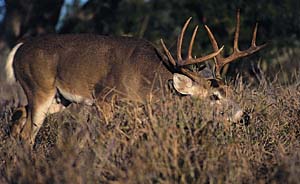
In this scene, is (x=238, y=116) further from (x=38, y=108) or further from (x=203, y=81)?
(x=38, y=108)

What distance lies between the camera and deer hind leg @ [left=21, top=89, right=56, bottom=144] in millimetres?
7965

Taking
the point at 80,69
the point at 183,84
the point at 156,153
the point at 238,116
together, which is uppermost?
the point at 156,153

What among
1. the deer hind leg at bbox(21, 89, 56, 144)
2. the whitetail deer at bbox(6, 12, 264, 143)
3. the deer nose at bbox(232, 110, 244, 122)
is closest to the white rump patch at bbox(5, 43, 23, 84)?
the whitetail deer at bbox(6, 12, 264, 143)

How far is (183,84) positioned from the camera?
7.09 metres

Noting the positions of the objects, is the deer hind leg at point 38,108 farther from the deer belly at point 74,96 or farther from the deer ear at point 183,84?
the deer ear at point 183,84

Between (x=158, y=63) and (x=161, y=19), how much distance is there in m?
9.16

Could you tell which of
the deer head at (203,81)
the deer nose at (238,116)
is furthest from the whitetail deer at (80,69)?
the deer nose at (238,116)

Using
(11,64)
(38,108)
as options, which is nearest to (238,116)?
(38,108)

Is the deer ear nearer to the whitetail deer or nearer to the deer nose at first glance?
the whitetail deer

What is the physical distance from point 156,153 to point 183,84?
2.21m

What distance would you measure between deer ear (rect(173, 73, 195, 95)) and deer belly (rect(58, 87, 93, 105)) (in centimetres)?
118

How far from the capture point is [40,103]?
8.03 meters

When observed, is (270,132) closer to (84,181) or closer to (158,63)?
(158,63)

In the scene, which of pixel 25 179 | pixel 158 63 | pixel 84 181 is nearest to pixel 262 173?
pixel 84 181
